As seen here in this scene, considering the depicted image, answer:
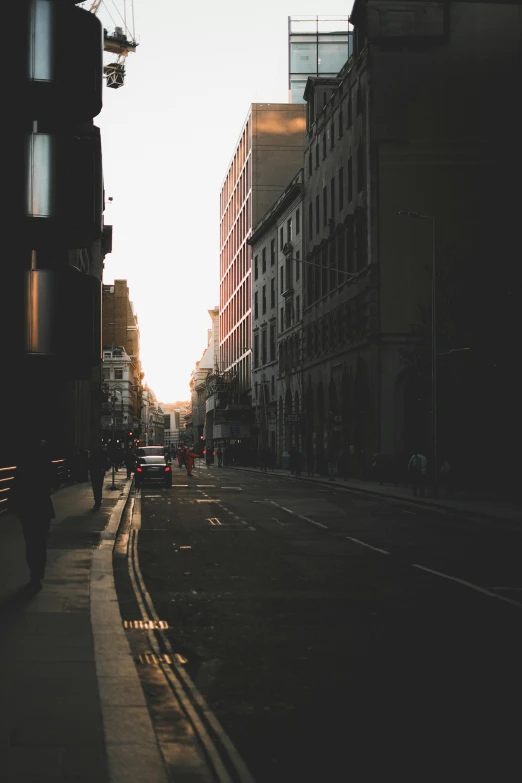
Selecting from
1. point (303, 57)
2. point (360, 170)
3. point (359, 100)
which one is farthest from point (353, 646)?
point (303, 57)

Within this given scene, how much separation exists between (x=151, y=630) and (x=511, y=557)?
818cm

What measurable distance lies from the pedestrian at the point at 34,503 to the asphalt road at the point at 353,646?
59.8 inches

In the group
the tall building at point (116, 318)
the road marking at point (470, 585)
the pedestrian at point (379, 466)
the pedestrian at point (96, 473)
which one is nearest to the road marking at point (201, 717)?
the road marking at point (470, 585)

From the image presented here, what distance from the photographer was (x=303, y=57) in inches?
3415

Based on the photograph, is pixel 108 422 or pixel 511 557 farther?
pixel 108 422

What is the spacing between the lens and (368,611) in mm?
10352

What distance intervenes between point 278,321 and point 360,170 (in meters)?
29.4

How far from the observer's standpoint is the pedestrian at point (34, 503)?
37.4 ft

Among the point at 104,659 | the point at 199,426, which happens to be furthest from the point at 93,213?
the point at 199,426

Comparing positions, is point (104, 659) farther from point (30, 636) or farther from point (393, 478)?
point (393, 478)

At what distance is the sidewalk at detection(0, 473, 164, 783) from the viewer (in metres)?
5.10

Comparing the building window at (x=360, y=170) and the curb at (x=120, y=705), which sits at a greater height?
the building window at (x=360, y=170)

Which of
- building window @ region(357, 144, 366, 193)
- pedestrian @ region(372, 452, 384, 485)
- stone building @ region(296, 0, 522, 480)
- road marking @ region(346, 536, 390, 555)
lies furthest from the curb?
building window @ region(357, 144, 366, 193)

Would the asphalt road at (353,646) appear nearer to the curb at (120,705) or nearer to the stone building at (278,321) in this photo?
the curb at (120,705)
